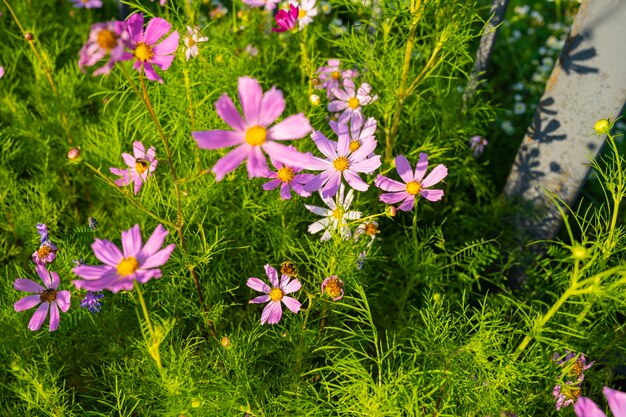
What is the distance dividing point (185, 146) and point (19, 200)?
555 millimetres

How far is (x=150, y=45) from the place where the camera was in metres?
0.96

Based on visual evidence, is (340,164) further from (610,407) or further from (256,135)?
(610,407)

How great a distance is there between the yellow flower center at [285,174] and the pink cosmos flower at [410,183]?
0.22 meters

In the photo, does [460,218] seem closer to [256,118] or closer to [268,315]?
[268,315]

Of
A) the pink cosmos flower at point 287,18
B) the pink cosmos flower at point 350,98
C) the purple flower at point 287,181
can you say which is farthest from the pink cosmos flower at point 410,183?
the pink cosmos flower at point 287,18

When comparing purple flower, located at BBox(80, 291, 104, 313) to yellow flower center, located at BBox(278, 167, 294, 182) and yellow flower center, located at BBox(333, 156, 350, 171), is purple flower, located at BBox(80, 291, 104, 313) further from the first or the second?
yellow flower center, located at BBox(333, 156, 350, 171)

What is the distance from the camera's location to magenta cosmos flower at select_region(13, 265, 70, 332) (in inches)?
44.8

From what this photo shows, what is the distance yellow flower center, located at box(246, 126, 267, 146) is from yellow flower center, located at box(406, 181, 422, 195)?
Result: 1.84ft

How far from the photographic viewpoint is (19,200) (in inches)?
61.5

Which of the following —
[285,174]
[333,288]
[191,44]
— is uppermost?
[191,44]

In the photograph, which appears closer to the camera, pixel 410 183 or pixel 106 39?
pixel 106 39

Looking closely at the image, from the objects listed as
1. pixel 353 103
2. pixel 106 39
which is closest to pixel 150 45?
pixel 106 39

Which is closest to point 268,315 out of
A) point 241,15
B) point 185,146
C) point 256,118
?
point 256,118

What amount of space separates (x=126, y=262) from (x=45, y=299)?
18.7 inches
